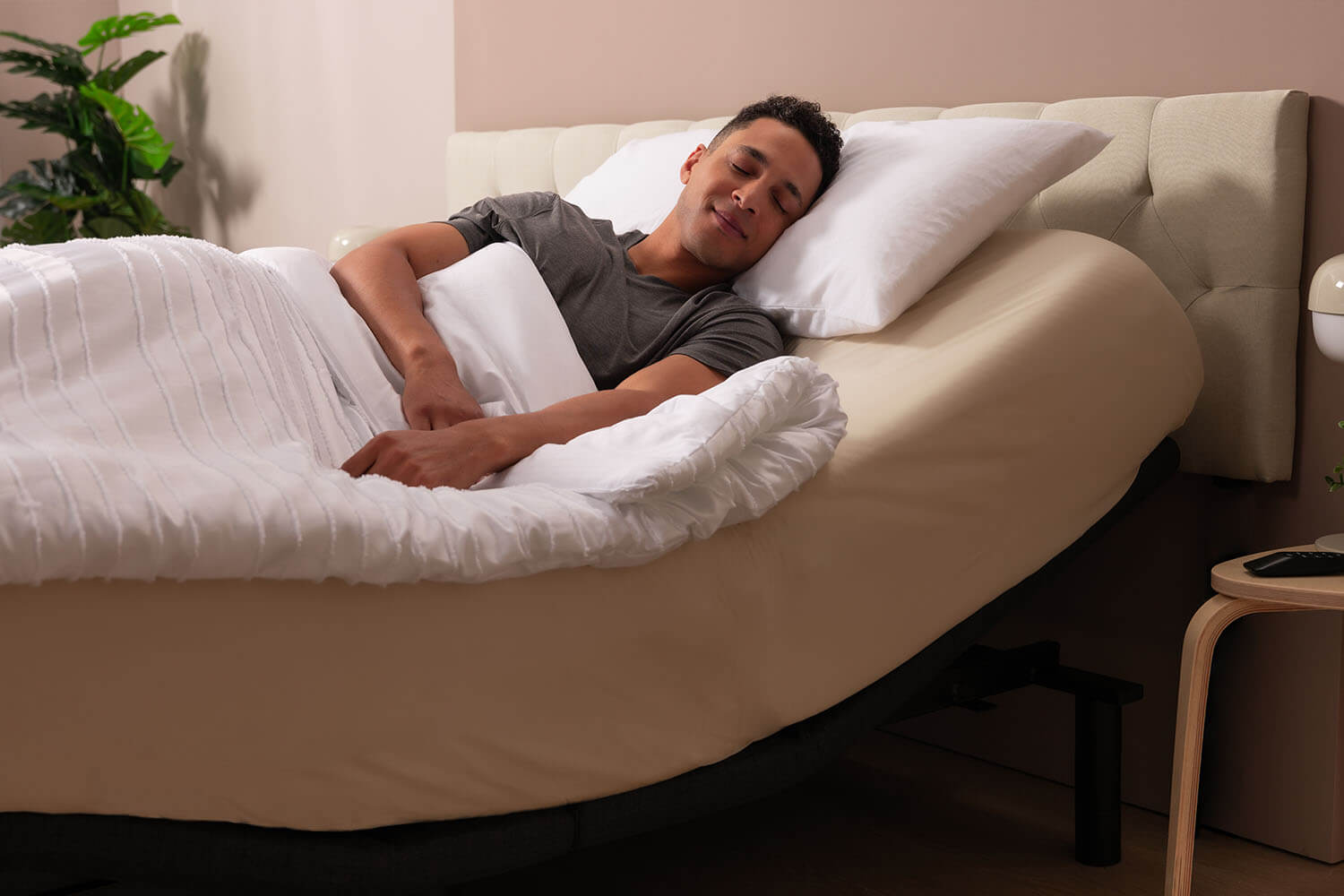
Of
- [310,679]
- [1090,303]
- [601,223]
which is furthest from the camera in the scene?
[601,223]

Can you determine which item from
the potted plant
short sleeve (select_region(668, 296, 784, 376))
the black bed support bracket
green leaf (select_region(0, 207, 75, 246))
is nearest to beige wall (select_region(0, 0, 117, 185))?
the potted plant

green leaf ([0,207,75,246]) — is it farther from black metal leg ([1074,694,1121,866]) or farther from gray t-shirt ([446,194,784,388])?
black metal leg ([1074,694,1121,866])

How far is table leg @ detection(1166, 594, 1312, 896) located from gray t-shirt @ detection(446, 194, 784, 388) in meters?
0.58

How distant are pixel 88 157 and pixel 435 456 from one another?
3.38m

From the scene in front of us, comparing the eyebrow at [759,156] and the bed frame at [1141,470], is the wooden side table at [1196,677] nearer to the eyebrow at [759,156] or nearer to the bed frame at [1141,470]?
the bed frame at [1141,470]

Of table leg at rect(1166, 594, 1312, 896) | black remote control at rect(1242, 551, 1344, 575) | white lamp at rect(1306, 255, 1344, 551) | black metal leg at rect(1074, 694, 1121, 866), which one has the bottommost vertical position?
black metal leg at rect(1074, 694, 1121, 866)

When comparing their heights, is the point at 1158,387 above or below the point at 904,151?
below

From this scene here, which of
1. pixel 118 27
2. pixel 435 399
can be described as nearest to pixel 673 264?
pixel 435 399

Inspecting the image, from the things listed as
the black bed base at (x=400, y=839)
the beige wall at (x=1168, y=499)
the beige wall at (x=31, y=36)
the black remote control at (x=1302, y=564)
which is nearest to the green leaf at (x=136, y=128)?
the beige wall at (x=31, y=36)

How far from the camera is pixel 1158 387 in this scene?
146cm

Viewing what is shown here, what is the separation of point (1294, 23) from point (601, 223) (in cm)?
94

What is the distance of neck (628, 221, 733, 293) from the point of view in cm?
171

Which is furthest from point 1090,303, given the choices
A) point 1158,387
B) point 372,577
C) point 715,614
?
point 372,577

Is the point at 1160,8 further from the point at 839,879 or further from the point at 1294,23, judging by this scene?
the point at 839,879
